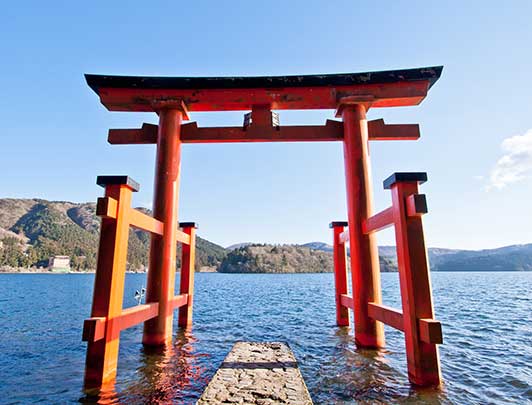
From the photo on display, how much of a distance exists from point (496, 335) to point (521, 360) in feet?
11.1

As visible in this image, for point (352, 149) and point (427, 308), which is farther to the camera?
point (352, 149)

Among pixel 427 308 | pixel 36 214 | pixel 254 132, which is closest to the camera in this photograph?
pixel 427 308

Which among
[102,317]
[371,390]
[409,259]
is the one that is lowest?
[371,390]

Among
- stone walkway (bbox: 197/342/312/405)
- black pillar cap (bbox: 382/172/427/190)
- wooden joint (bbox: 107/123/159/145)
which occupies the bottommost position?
stone walkway (bbox: 197/342/312/405)

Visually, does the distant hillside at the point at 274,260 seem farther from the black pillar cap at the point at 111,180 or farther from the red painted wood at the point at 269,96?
the black pillar cap at the point at 111,180

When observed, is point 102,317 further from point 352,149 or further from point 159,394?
point 352,149

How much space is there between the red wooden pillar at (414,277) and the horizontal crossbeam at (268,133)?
272 cm

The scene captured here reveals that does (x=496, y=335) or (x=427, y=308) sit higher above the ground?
(x=427, y=308)

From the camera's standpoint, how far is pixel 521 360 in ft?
20.7

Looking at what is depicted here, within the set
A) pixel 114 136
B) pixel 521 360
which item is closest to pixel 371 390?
pixel 521 360

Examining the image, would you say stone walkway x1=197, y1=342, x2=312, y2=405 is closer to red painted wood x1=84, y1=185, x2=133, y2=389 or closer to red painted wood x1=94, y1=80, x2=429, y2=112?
red painted wood x1=84, y1=185, x2=133, y2=389

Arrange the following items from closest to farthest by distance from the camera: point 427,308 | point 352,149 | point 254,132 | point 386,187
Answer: point 427,308
point 386,187
point 352,149
point 254,132

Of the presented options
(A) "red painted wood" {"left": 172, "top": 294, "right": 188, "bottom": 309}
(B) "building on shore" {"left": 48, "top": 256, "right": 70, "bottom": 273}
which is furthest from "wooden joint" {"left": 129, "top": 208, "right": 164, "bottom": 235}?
(B) "building on shore" {"left": 48, "top": 256, "right": 70, "bottom": 273}

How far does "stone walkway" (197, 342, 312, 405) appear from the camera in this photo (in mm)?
3039
